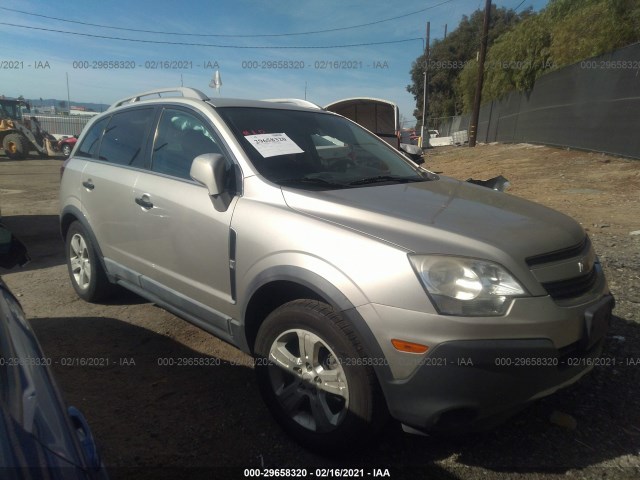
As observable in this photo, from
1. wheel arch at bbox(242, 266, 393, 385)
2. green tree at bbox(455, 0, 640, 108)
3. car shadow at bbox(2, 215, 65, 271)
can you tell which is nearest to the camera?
wheel arch at bbox(242, 266, 393, 385)

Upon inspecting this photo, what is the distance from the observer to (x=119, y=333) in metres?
3.70

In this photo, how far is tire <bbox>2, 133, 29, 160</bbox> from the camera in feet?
65.2

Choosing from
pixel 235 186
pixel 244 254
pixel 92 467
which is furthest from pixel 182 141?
pixel 92 467

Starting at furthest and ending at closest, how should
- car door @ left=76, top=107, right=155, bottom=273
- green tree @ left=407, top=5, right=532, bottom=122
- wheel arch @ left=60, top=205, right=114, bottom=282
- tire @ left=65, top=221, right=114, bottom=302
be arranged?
green tree @ left=407, top=5, right=532, bottom=122
tire @ left=65, top=221, right=114, bottom=302
wheel arch @ left=60, top=205, right=114, bottom=282
car door @ left=76, top=107, right=155, bottom=273

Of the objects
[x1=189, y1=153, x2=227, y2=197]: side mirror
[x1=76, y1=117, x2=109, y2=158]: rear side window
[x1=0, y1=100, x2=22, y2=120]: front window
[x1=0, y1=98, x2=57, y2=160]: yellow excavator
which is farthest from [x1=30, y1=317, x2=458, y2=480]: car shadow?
[x1=0, y1=100, x2=22, y2=120]: front window

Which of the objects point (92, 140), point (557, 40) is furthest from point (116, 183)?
point (557, 40)

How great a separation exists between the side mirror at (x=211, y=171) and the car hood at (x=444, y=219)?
0.37 meters

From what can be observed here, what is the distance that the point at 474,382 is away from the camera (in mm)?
1843

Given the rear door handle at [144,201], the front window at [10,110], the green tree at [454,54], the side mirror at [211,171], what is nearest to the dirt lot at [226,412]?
the rear door handle at [144,201]

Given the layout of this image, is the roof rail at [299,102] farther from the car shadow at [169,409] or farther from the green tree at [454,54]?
the green tree at [454,54]

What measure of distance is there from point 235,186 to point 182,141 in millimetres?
757

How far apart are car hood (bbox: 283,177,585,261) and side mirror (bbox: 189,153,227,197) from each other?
37cm

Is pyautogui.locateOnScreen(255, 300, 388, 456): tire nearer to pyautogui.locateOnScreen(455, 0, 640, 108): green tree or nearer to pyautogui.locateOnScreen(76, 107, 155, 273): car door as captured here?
pyautogui.locateOnScreen(76, 107, 155, 273): car door

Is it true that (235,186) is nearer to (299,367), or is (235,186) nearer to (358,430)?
(299,367)
